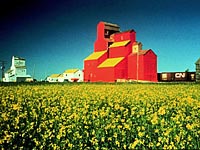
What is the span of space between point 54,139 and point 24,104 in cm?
474

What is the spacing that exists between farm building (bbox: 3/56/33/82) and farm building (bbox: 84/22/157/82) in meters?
38.4

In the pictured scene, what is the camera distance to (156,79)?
6456cm

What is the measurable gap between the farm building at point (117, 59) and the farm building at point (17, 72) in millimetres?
38351

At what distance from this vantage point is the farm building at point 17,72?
333 ft

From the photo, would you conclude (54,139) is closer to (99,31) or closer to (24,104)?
(24,104)

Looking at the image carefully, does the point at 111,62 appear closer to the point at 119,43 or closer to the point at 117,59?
the point at 117,59

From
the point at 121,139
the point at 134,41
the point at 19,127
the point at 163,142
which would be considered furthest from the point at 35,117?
the point at 134,41

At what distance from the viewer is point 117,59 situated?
66.1 m

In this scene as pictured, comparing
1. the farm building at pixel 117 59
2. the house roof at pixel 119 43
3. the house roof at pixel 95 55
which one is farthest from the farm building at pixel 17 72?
the house roof at pixel 119 43

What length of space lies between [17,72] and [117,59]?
51.2 meters

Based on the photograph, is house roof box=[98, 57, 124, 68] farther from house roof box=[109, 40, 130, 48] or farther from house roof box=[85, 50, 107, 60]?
house roof box=[109, 40, 130, 48]

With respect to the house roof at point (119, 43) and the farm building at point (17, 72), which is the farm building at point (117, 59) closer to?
the house roof at point (119, 43)

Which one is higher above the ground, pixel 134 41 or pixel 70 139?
pixel 134 41

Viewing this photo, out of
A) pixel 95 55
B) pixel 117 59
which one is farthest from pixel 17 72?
pixel 117 59
